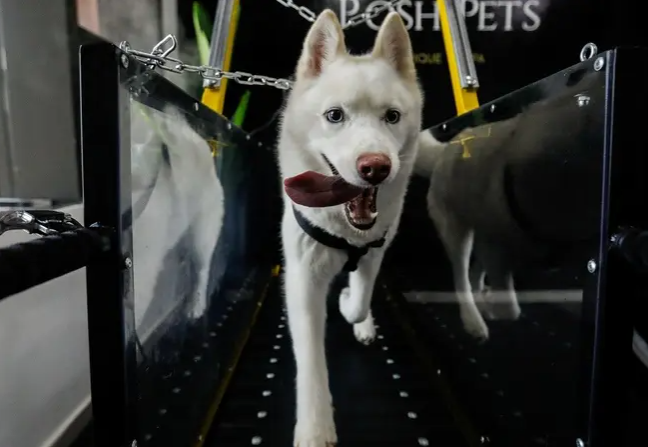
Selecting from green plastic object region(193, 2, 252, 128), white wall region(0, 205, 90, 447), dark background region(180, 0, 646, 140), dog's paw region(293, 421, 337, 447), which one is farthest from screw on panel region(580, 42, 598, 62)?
green plastic object region(193, 2, 252, 128)

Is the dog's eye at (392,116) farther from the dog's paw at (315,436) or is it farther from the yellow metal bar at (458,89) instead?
the dog's paw at (315,436)

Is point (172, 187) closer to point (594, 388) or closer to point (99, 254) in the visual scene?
point (99, 254)

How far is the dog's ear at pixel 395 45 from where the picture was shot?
0.92 m

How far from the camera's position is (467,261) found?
1090 millimetres

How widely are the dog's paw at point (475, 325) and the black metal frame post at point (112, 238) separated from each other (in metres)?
0.73

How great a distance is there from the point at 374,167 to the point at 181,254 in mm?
418

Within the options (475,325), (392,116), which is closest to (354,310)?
(475,325)

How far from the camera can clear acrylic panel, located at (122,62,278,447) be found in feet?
2.11

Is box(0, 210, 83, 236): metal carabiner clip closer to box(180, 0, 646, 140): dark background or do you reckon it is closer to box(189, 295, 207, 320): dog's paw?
box(189, 295, 207, 320): dog's paw

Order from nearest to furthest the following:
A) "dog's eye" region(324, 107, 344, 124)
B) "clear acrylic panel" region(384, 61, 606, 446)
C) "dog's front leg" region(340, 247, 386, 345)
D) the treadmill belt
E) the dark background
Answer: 1. "clear acrylic panel" region(384, 61, 606, 446)
2. "dog's eye" region(324, 107, 344, 124)
3. the treadmill belt
4. "dog's front leg" region(340, 247, 386, 345)
5. the dark background

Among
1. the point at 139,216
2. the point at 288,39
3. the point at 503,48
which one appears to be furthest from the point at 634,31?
the point at 139,216

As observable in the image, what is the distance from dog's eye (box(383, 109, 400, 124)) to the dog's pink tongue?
0.15m

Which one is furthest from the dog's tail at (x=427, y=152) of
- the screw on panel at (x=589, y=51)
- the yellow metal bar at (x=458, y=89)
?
the screw on panel at (x=589, y=51)

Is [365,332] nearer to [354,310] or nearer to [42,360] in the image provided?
→ [354,310]
